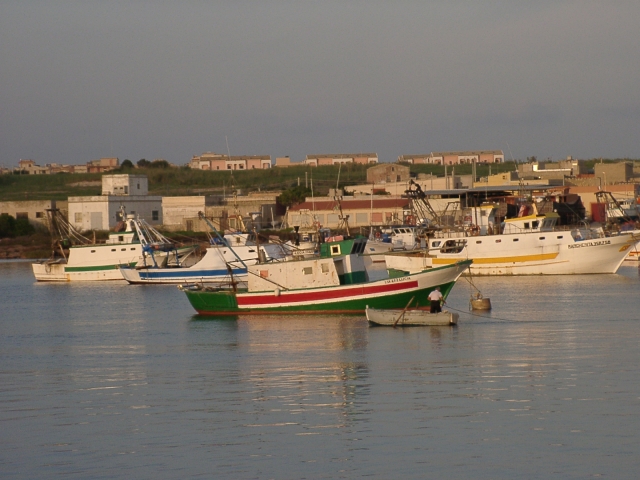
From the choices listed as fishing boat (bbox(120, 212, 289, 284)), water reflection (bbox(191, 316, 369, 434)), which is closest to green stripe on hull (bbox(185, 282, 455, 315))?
water reflection (bbox(191, 316, 369, 434))

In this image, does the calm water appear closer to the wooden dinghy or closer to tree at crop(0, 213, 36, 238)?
the wooden dinghy

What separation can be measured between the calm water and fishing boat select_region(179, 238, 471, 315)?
0.65 meters

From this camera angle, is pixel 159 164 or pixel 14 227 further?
pixel 159 164

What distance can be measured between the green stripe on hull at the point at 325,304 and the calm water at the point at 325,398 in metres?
0.49

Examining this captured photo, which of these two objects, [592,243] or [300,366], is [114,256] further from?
[300,366]

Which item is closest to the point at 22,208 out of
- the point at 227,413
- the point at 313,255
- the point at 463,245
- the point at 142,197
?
the point at 142,197

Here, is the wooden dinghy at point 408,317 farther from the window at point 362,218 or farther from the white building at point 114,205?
the window at point 362,218

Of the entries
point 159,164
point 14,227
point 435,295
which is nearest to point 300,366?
point 435,295

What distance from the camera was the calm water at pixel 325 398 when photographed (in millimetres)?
16391

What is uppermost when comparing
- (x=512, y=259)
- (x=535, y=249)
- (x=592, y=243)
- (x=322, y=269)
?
(x=592, y=243)

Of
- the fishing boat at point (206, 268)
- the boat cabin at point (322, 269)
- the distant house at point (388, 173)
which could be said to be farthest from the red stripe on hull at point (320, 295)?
the distant house at point (388, 173)

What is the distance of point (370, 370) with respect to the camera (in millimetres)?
24406

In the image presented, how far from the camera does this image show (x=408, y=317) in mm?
31719

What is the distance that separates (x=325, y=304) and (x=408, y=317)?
13.3 ft
